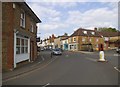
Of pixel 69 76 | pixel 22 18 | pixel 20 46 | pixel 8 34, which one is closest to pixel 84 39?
pixel 22 18

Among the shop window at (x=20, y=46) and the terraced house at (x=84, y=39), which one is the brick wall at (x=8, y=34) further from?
the terraced house at (x=84, y=39)

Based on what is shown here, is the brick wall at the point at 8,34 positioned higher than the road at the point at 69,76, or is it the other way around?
the brick wall at the point at 8,34

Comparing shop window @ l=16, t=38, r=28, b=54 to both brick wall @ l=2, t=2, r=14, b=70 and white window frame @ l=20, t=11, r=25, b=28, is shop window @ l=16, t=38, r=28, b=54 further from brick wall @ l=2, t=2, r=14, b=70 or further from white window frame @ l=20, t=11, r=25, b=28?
brick wall @ l=2, t=2, r=14, b=70

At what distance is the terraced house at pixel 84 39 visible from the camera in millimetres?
77875

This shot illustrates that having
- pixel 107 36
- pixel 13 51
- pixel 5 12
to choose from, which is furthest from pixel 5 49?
pixel 107 36

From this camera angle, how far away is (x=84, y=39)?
79.2 m

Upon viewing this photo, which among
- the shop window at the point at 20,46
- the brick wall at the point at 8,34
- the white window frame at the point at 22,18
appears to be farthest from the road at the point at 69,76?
the white window frame at the point at 22,18

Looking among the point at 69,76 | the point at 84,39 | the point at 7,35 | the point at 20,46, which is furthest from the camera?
the point at 84,39

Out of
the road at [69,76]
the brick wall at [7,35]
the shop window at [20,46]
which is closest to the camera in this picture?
the road at [69,76]

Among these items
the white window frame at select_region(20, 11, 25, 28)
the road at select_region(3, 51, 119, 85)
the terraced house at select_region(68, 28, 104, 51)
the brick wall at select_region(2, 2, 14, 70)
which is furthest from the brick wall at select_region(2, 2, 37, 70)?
the terraced house at select_region(68, 28, 104, 51)

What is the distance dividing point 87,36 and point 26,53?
59479mm

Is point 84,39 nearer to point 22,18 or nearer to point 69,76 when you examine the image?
point 22,18

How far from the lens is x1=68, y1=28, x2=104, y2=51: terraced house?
7788 centimetres

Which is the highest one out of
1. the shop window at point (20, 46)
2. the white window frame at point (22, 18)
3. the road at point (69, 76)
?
the white window frame at point (22, 18)
